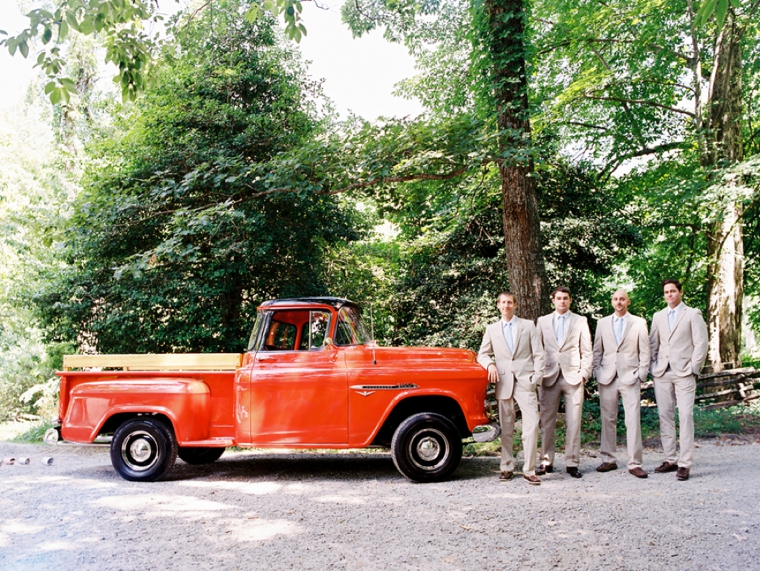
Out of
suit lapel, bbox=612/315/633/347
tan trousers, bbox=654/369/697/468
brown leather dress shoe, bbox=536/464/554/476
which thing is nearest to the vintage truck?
brown leather dress shoe, bbox=536/464/554/476

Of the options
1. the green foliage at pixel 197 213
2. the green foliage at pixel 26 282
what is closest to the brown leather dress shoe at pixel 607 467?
the green foliage at pixel 197 213

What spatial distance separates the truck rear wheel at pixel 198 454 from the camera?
8357 millimetres

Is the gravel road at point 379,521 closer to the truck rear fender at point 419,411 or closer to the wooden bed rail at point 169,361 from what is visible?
the truck rear fender at point 419,411

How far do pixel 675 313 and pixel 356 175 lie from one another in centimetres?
590

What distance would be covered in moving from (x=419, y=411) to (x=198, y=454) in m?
3.51

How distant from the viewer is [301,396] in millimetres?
6965

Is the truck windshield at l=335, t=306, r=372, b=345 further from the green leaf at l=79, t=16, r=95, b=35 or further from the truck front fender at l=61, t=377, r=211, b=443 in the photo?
the green leaf at l=79, t=16, r=95, b=35

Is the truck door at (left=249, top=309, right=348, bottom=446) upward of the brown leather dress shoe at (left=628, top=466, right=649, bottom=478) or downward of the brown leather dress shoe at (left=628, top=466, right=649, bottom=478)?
upward

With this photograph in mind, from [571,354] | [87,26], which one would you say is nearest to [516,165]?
[571,354]

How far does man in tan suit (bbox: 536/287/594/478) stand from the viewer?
6938 mm

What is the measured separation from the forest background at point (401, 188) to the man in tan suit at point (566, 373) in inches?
96.0

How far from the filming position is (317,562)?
4328 mm

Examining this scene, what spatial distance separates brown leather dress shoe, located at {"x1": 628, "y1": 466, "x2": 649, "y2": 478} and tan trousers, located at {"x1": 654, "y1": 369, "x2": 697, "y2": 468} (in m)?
0.40

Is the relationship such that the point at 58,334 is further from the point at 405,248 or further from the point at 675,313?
the point at 675,313
